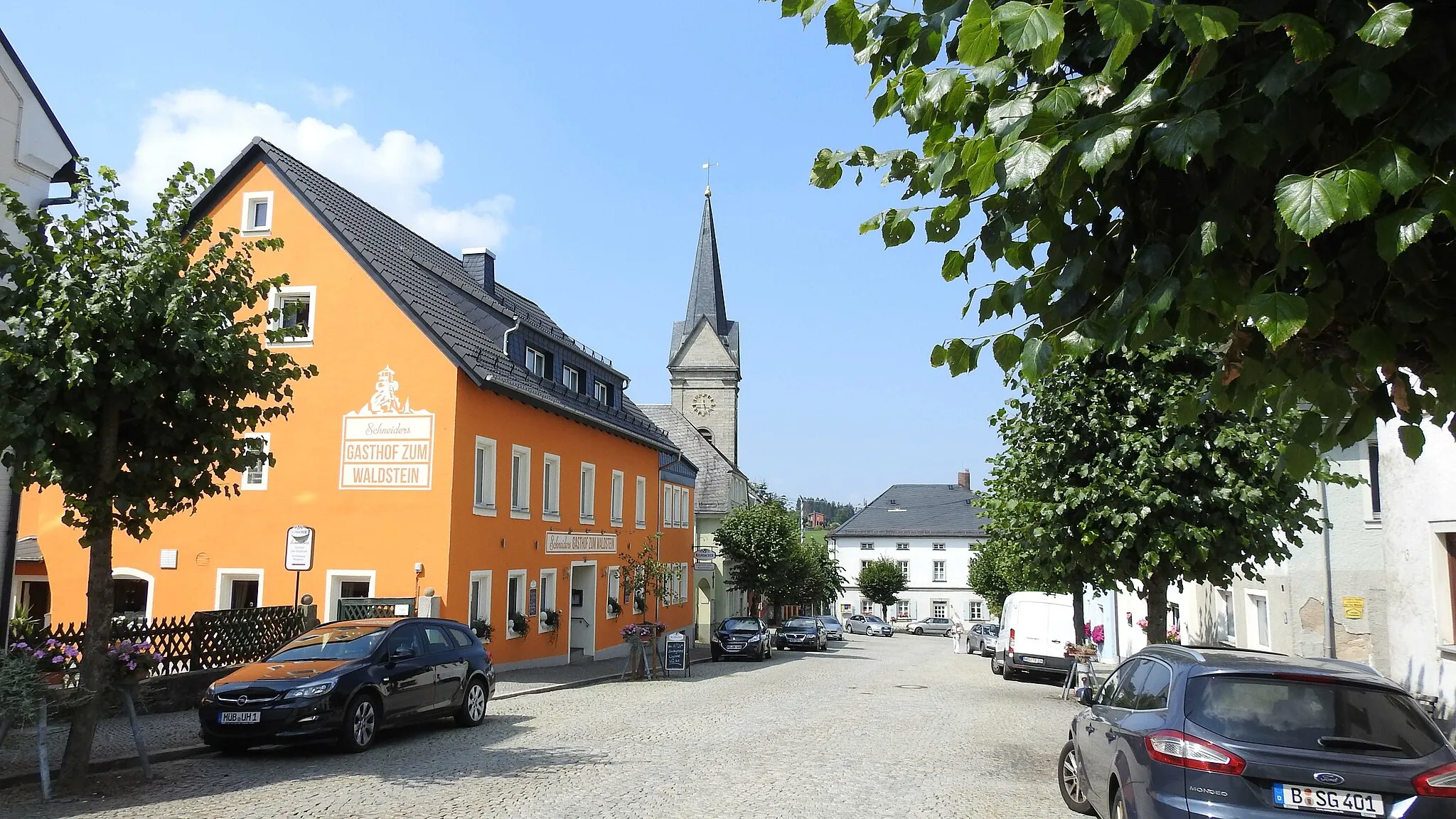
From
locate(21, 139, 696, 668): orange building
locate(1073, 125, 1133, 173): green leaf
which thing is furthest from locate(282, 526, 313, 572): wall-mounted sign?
locate(1073, 125, 1133, 173): green leaf

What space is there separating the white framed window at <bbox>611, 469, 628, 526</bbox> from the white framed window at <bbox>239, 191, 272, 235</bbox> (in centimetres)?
1232

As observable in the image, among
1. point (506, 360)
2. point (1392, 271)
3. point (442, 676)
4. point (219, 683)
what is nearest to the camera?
point (1392, 271)

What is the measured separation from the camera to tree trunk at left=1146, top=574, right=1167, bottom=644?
50.1 ft

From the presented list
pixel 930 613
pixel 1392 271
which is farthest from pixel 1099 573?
pixel 930 613

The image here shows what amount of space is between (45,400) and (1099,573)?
1322 centimetres

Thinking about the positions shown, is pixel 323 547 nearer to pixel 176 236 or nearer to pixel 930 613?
pixel 176 236

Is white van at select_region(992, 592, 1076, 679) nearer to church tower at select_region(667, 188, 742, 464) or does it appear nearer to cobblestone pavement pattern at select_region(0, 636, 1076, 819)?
cobblestone pavement pattern at select_region(0, 636, 1076, 819)

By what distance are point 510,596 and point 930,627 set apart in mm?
60739

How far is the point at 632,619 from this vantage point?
33875 millimetres

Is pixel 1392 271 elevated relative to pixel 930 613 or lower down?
elevated

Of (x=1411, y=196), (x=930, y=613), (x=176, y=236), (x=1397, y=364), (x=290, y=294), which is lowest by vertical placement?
(x=930, y=613)

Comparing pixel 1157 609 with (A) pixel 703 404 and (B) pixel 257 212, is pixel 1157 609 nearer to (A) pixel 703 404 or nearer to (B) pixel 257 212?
(B) pixel 257 212

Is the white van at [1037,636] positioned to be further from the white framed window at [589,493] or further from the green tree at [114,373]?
the green tree at [114,373]

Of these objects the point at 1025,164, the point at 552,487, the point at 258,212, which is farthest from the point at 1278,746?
the point at 258,212
